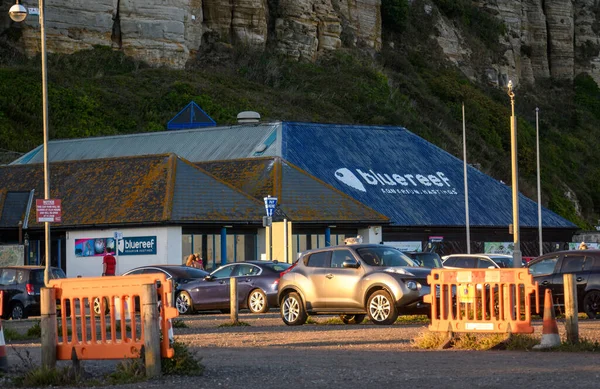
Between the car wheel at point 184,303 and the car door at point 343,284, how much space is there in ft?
25.7

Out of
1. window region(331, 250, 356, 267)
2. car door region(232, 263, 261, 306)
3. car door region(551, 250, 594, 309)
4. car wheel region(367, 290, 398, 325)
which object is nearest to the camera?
car wheel region(367, 290, 398, 325)

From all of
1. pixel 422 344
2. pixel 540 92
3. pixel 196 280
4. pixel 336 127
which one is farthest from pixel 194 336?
pixel 540 92

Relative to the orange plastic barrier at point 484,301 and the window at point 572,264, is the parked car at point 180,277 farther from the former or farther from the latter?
the orange plastic barrier at point 484,301

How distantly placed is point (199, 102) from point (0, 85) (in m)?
12.1

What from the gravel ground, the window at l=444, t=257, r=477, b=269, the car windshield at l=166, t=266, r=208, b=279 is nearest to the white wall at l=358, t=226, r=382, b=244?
the car windshield at l=166, t=266, r=208, b=279

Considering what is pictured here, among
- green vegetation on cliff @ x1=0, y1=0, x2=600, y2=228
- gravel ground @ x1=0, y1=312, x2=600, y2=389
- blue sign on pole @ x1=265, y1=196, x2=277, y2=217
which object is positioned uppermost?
green vegetation on cliff @ x1=0, y1=0, x2=600, y2=228

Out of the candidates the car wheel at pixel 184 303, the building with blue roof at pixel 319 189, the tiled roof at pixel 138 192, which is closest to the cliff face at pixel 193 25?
the building with blue roof at pixel 319 189

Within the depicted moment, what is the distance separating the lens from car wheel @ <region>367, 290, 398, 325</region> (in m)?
26.4

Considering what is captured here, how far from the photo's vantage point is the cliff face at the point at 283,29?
82500 millimetres

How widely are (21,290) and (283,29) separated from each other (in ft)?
206

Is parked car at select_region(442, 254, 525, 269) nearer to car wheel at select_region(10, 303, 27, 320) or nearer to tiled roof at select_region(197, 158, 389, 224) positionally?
car wheel at select_region(10, 303, 27, 320)

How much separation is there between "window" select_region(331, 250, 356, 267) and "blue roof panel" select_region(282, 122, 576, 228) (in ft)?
88.1

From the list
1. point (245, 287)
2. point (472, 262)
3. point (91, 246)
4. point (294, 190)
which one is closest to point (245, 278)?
point (245, 287)

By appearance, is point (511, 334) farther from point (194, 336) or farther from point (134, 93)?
point (134, 93)
